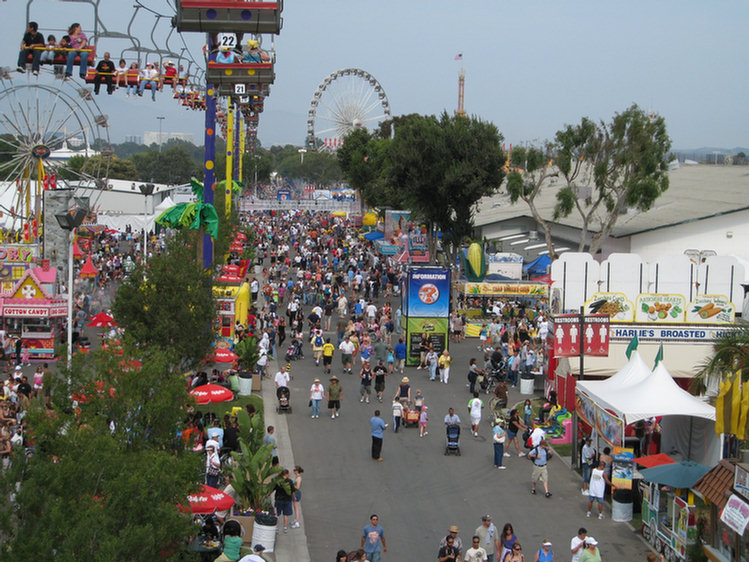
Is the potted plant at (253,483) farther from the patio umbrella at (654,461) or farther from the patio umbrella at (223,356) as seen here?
the patio umbrella at (223,356)

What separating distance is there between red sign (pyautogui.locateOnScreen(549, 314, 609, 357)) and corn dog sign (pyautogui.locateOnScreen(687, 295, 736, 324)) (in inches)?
138

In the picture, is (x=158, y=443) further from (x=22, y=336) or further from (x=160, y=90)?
(x=160, y=90)

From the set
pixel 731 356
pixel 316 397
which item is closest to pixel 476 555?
pixel 731 356

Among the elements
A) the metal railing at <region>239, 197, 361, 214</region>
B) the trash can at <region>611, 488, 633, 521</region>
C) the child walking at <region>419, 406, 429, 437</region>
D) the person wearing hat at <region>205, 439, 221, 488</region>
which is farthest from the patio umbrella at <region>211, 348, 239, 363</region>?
the metal railing at <region>239, 197, 361, 214</region>

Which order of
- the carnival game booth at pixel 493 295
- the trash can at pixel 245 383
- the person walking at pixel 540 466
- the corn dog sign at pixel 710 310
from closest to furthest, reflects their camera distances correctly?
the person walking at pixel 540 466 < the corn dog sign at pixel 710 310 < the trash can at pixel 245 383 < the carnival game booth at pixel 493 295

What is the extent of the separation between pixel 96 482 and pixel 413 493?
8.20m

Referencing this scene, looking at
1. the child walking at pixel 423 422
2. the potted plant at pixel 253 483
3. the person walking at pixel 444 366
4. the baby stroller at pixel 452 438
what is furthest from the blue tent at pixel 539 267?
the potted plant at pixel 253 483

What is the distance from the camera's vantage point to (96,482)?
824cm

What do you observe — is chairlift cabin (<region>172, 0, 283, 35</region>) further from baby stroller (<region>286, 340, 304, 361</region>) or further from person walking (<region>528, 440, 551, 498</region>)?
baby stroller (<region>286, 340, 304, 361</region>)

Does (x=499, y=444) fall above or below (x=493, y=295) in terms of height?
below

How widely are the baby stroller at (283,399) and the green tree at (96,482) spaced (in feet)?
35.5

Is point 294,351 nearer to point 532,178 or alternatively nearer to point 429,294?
point 429,294

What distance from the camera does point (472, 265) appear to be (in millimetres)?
35281

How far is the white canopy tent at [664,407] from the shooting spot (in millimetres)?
15031
